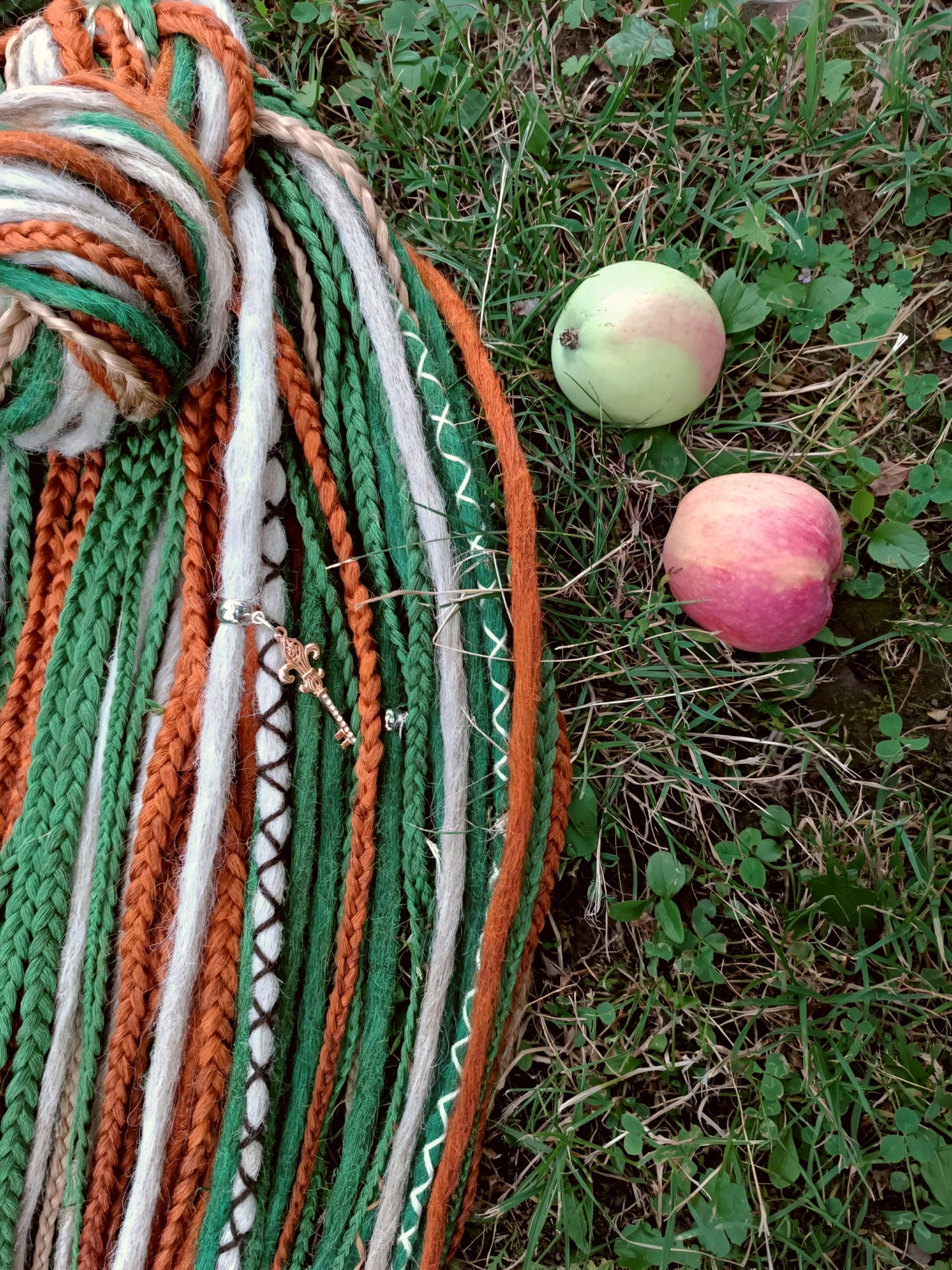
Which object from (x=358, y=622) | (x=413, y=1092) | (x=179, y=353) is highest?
(x=179, y=353)

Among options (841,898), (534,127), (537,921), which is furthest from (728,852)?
(534,127)

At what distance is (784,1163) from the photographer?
1.19 meters

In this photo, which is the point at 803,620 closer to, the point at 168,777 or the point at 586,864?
the point at 586,864

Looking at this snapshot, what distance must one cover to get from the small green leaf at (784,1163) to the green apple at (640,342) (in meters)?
1.01

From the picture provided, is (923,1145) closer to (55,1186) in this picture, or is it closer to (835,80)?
(55,1186)

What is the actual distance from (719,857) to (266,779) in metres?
0.64

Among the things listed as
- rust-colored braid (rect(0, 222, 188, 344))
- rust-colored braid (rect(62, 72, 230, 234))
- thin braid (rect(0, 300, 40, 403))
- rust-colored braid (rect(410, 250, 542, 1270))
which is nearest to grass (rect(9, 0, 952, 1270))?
rust-colored braid (rect(410, 250, 542, 1270))

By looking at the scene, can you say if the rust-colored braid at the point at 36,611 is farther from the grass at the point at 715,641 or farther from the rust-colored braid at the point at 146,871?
the grass at the point at 715,641

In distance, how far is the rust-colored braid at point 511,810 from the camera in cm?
109

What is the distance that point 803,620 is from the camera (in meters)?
1.14

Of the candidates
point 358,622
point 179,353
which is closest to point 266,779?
point 358,622

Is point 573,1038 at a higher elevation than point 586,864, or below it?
below

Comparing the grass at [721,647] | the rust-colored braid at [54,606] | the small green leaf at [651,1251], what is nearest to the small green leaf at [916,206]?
the grass at [721,647]

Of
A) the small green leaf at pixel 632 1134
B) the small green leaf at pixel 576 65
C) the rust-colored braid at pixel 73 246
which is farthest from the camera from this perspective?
the small green leaf at pixel 576 65
